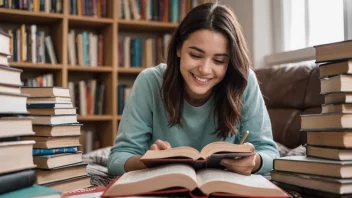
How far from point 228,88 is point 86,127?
2038mm

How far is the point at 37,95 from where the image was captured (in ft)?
3.69

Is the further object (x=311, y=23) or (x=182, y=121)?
(x=311, y=23)

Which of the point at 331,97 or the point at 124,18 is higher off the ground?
the point at 124,18

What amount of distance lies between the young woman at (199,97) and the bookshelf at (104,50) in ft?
5.07

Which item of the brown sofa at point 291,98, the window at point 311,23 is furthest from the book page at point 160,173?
the window at point 311,23

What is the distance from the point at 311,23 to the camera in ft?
8.75

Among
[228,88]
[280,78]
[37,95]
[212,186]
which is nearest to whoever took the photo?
[212,186]

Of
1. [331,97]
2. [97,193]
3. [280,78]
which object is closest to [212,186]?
[97,193]

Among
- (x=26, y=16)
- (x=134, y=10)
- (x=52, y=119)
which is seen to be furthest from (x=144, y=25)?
(x=52, y=119)

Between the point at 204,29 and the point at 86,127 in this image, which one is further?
the point at 86,127

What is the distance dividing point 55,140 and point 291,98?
4.67 ft

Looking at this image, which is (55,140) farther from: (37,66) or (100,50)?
(100,50)

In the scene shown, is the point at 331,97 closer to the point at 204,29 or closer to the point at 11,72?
the point at 204,29

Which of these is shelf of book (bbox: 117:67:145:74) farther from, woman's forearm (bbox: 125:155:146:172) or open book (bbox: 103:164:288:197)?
open book (bbox: 103:164:288:197)
